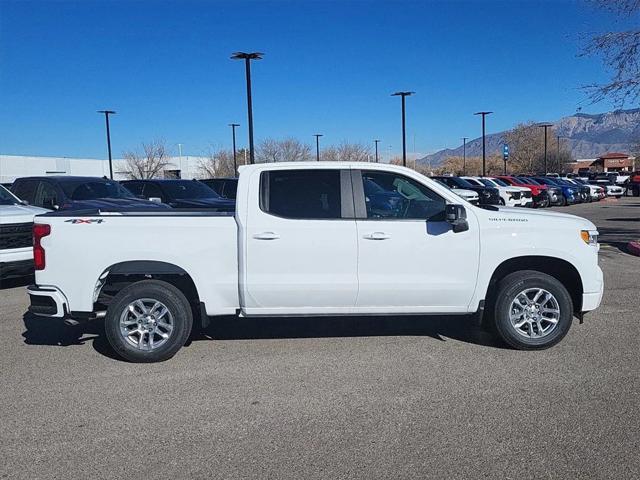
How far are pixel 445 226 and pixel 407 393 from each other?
1748 millimetres

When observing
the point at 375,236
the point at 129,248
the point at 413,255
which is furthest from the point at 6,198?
the point at 413,255

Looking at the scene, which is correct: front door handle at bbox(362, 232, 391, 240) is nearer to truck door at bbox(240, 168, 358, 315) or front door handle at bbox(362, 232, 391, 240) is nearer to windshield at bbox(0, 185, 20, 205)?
truck door at bbox(240, 168, 358, 315)

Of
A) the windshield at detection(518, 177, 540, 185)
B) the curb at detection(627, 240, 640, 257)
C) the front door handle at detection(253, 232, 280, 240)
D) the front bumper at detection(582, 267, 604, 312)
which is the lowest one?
the curb at detection(627, 240, 640, 257)

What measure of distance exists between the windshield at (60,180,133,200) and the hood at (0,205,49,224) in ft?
6.17

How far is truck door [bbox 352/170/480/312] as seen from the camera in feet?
18.7

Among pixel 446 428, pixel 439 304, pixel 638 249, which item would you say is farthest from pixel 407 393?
pixel 638 249

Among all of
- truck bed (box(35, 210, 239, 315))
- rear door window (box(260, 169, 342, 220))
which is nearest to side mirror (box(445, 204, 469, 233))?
rear door window (box(260, 169, 342, 220))

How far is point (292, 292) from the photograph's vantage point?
5.70m

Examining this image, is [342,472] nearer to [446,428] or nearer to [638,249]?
[446,428]

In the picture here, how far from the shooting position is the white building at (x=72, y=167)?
6247 cm

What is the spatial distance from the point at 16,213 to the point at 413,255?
6.89 m

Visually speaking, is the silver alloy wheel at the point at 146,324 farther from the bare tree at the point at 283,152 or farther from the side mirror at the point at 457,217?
the bare tree at the point at 283,152

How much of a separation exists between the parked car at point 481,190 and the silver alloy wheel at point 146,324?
64.2 feet

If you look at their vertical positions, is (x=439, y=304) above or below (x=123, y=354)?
above
